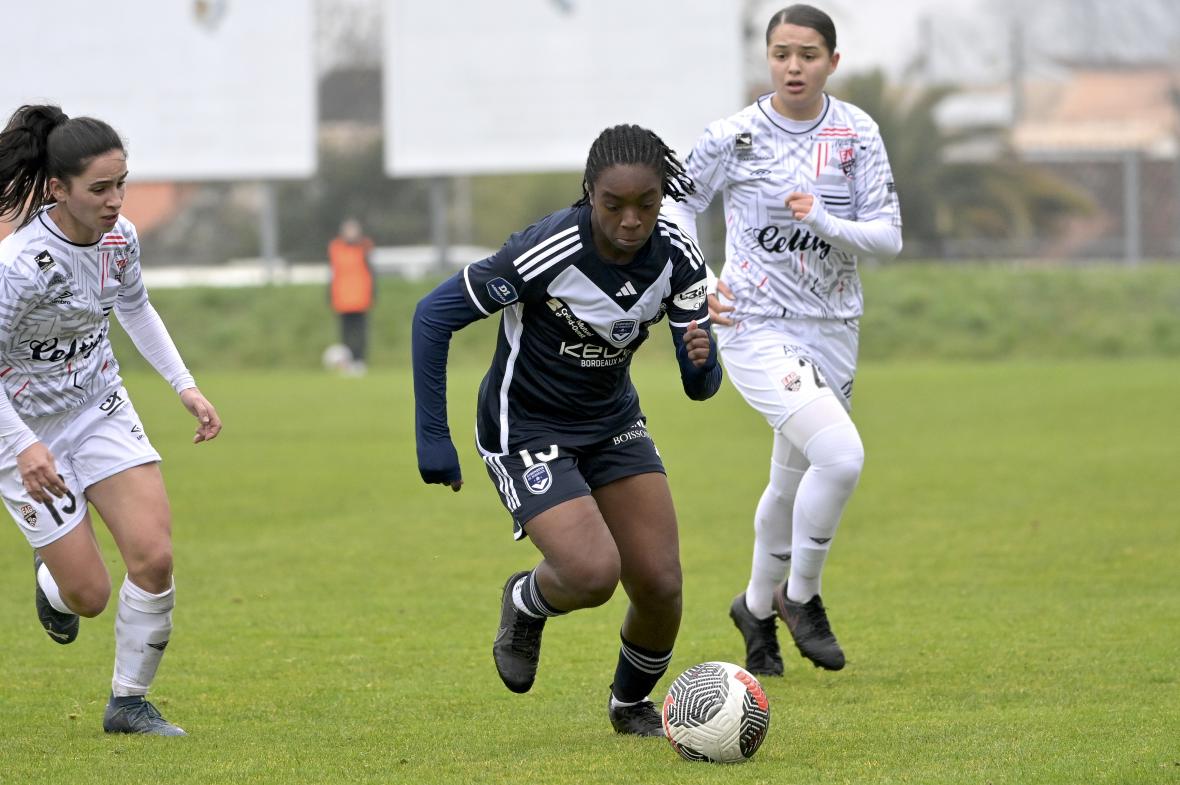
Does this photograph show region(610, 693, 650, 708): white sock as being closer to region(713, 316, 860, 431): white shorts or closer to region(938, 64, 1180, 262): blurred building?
region(713, 316, 860, 431): white shorts

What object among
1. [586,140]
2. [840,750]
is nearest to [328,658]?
[840,750]

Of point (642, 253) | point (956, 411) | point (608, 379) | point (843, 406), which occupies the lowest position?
point (956, 411)

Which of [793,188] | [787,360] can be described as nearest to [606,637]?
[787,360]

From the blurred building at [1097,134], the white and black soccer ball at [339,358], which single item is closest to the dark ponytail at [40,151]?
the white and black soccer ball at [339,358]

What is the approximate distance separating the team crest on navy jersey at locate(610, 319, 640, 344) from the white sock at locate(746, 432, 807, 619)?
1641 millimetres

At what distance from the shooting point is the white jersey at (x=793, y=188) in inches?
264

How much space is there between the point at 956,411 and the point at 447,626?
12.2 meters

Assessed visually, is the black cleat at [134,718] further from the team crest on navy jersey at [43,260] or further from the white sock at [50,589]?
the team crest on navy jersey at [43,260]

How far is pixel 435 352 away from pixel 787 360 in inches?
72.3

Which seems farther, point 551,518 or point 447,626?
point 447,626

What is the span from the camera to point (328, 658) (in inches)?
278

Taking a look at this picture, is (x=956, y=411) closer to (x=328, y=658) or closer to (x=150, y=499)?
(x=328, y=658)

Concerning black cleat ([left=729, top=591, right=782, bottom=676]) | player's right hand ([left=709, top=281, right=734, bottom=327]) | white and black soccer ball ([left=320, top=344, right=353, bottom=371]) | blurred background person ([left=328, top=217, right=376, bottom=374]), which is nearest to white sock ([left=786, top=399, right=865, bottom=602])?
black cleat ([left=729, top=591, right=782, bottom=676])

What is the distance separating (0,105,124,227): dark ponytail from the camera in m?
5.43
